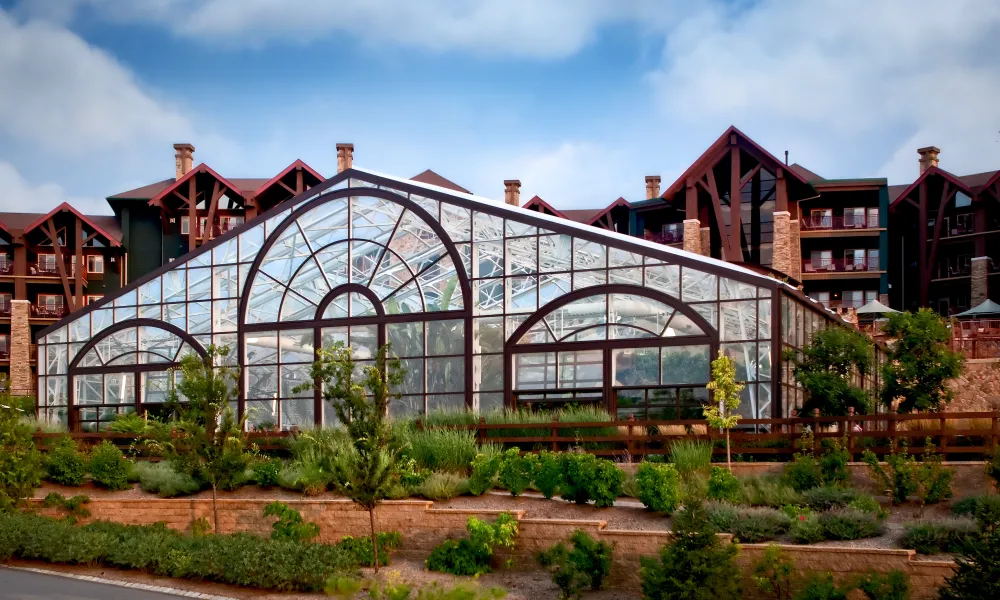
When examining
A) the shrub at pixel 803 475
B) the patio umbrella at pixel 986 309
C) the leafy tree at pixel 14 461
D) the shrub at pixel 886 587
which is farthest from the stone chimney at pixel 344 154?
the shrub at pixel 886 587

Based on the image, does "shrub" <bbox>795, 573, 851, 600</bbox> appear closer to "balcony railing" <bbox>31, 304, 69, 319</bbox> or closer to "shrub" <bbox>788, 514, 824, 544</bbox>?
"shrub" <bbox>788, 514, 824, 544</bbox>

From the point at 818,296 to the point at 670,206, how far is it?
26.3ft

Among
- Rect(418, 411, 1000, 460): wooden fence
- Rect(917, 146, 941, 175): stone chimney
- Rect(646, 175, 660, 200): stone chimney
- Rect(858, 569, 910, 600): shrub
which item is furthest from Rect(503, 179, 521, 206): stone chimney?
Rect(858, 569, 910, 600): shrub

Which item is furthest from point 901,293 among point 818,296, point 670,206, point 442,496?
point 442,496

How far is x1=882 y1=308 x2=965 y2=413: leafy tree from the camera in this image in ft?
77.8

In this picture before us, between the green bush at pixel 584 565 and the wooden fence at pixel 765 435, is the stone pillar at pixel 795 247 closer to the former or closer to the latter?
the wooden fence at pixel 765 435

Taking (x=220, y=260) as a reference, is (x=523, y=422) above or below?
below

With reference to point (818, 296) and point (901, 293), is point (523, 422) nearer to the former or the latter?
point (818, 296)

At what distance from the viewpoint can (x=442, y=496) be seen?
62.6ft

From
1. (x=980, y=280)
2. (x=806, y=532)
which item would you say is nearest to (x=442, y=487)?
(x=806, y=532)

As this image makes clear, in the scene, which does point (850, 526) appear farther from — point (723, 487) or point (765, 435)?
point (765, 435)

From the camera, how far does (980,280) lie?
4775 centimetres

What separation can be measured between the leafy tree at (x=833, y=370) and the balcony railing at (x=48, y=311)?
3779 centimetres

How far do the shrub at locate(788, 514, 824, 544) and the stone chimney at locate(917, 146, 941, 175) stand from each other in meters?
41.2
